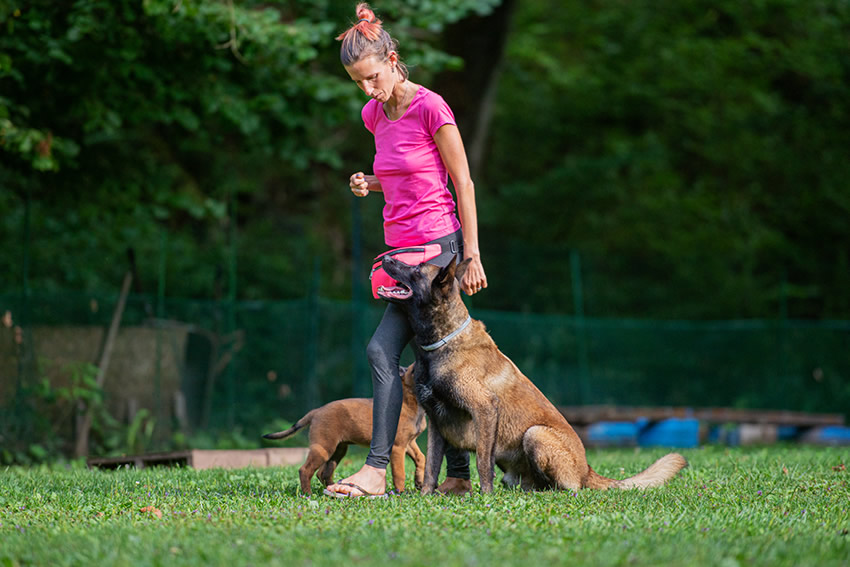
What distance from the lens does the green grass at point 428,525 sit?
10.0ft

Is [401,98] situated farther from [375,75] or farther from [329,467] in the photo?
[329,467]

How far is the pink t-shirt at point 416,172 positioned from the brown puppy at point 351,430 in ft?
2.64

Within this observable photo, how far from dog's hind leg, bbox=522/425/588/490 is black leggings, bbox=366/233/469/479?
2.26ft

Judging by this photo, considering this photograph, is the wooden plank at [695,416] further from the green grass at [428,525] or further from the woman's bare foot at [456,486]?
the woman's bare foot at [456,486]

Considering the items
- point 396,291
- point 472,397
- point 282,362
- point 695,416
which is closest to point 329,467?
point 472,397

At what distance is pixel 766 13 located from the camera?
62.5 feet

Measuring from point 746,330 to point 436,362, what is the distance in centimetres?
1050

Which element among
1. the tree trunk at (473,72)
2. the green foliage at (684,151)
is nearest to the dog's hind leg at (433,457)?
the green foliage at (684,151)

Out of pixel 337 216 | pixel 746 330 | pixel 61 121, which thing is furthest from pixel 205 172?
pixel 746 330

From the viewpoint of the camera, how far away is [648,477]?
5094 millimetres

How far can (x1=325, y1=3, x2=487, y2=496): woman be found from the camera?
4473 millimetres

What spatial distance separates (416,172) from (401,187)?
118mm

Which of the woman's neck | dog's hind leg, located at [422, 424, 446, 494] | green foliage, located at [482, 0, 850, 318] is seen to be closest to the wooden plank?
green foliage, located at [482, 0, 850, 318]

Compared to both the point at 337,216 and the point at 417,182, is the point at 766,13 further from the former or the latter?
the point at 417,182
